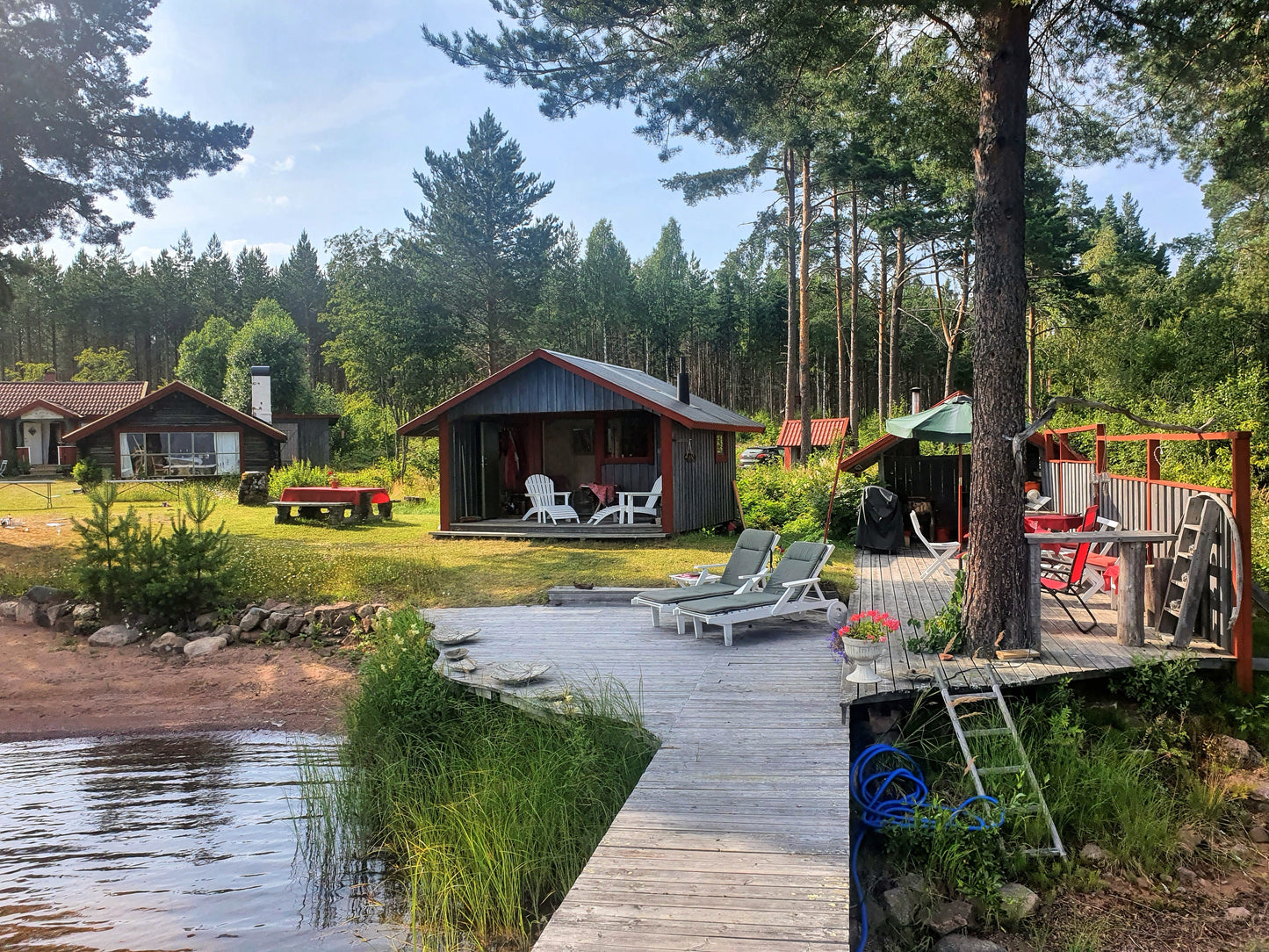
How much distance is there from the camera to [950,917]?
3.61 meters

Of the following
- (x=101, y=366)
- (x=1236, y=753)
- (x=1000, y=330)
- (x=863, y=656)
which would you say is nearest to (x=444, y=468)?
(x=863, y=656)

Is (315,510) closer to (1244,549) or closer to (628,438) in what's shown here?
(628,438)

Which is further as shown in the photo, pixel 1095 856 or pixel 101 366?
pixel 101 366

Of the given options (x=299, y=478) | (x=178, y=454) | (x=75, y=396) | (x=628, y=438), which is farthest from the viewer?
(x=75, y=396)

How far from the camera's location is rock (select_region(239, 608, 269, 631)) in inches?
347

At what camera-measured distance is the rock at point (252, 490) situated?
2017cm

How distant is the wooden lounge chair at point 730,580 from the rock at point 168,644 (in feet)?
15.6

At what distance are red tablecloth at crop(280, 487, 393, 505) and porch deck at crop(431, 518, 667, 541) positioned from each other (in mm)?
2853

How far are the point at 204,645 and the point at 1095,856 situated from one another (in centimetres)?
786

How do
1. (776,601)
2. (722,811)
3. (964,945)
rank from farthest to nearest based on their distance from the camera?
(776,601) < (722,811) < (964,945)

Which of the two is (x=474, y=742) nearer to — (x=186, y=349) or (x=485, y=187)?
(x=485, y=187)

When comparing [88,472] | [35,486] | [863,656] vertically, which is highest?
[88,472]

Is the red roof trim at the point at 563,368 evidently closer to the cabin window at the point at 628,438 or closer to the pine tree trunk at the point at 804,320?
the cabin window at the point at 628,438

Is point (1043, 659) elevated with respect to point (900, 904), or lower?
elevated
